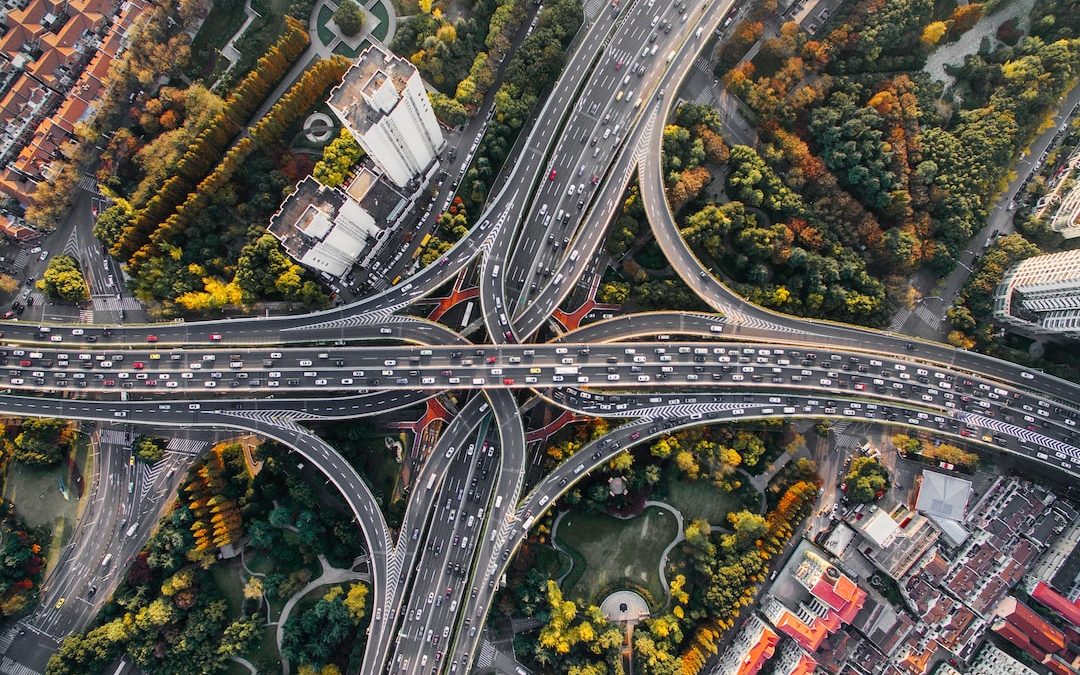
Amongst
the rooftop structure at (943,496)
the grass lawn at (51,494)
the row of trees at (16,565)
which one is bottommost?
the row of trees at (16,565)

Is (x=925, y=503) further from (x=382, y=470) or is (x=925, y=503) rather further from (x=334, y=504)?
(x=334, y=504)

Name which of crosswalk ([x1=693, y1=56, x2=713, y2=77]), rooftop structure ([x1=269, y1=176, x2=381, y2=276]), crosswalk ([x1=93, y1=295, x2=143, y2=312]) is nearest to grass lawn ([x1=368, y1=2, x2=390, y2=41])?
rooftop structure ([x1=269, y1=176, x2=381, y2=276])

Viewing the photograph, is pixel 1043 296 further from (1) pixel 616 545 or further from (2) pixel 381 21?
(2) pixel 381 21

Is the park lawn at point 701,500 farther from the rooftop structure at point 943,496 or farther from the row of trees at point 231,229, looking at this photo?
the row of trees at point 231,229

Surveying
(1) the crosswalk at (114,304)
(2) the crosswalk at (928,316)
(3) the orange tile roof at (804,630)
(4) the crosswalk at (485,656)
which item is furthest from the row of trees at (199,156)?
(2) the crosswalk at (928,316)

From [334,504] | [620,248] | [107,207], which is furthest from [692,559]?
[107,207]
